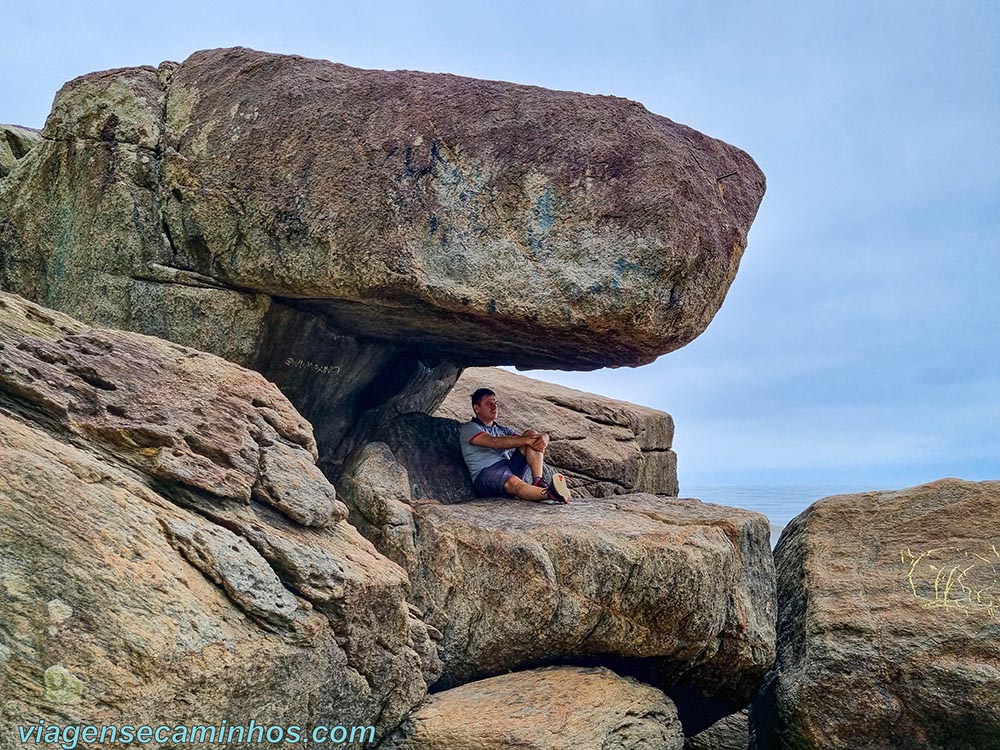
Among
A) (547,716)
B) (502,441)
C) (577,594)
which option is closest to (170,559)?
(547,716)

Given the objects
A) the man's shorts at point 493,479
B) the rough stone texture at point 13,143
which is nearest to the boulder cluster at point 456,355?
the man's shorts at point 493,479

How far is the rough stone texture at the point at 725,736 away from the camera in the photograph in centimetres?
1137

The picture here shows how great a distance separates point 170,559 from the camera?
618 cm

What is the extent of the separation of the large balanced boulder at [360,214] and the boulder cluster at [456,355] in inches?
1.2

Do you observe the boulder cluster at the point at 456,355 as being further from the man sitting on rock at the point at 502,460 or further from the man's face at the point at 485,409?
the man's face at the point at 485,409

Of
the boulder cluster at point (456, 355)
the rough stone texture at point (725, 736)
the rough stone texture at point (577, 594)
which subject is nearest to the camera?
the boulder cluster at point (456, 355)

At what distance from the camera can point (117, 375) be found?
7.29m

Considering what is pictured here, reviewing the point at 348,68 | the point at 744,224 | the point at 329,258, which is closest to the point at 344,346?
the point at 329,258

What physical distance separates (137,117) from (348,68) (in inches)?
91.5

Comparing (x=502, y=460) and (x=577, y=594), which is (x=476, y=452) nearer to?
(x=502, y=460)

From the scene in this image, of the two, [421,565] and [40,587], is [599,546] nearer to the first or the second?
[421,565]

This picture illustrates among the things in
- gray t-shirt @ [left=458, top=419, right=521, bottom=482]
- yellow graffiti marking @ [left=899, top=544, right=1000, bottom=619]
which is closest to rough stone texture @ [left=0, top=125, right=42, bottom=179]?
gray t-shirt @ [left=458, top=419, right=521, bottom=482]

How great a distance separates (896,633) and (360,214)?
6653mm

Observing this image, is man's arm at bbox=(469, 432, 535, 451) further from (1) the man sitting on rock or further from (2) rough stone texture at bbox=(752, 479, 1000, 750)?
(2) rough stone texture at bbox=(752, 479, 1000, 750)
